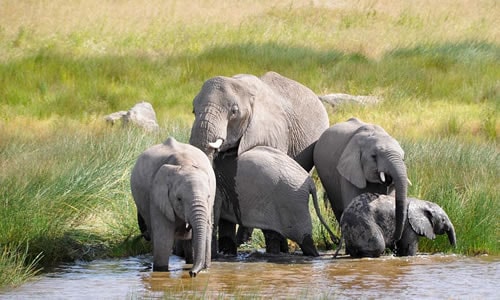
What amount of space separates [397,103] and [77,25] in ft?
37.3

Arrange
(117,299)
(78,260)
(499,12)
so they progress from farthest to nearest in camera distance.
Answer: (499,12) < (78,260) < (117,299)

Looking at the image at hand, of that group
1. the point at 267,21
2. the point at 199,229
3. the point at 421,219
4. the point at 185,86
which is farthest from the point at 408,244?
the point at 267,21

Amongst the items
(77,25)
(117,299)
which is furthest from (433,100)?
(117,299)

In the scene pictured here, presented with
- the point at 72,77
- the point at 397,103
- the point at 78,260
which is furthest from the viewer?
the point at 72,77

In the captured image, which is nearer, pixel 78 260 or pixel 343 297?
pixel 343 297

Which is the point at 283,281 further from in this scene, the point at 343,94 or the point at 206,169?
the point at 343,94

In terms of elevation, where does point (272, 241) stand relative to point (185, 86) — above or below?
below

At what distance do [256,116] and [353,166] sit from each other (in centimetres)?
116

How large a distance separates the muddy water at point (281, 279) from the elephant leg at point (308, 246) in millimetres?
103

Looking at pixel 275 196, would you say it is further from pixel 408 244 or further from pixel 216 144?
pixel 408 244

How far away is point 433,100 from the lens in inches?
886

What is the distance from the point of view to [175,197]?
10.2 metres

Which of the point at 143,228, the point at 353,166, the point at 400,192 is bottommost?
the point at 143,228

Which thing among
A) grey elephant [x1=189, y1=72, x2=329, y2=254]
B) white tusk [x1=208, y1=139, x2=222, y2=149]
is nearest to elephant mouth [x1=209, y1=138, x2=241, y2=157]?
grey elephant [x1=189, y1=72, x2=329, y2=254]
